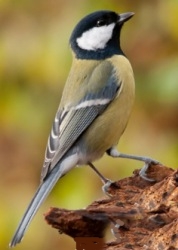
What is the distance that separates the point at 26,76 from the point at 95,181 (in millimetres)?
555

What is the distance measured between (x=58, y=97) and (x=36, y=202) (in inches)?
43.4

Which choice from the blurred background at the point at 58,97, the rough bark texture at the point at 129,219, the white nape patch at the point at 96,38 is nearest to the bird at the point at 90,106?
the white nape patch at the point at 96,38

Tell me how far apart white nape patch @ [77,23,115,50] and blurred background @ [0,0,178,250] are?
32 centimetres

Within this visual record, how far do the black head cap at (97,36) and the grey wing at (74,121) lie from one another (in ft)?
0.48

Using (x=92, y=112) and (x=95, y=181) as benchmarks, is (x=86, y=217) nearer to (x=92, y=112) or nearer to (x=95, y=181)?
(x=92, y=112)

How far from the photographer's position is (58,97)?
3.59 m

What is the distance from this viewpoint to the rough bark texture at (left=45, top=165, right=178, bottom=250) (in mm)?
1955

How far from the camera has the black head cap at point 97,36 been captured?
116 inches

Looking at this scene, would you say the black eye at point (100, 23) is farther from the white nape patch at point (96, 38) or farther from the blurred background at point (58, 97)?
the blurred background at point (58, 97)

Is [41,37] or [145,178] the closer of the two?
[145,178]

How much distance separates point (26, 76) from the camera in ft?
11.7

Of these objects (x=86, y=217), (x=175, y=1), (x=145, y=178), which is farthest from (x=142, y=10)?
(x=86, y=217)

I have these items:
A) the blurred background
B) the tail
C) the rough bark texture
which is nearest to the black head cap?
the blurred background

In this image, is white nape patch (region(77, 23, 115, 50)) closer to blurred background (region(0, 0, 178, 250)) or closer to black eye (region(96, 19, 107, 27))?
black eye (region(96, 19, 107, 27))
